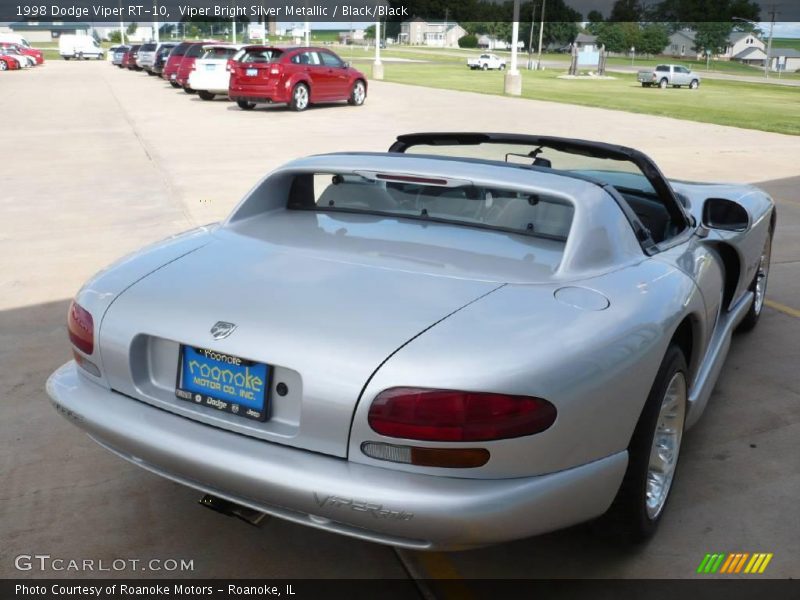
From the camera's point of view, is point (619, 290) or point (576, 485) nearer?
point (576, 485)

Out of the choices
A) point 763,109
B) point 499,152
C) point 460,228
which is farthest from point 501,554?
point 763,109

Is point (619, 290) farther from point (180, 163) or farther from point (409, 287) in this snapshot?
point (180, 163)

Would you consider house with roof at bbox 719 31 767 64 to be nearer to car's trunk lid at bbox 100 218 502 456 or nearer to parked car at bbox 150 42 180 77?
parked car at bbox 150 42 180 77

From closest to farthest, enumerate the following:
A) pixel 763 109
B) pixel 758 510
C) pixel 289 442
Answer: pixel 289 442 → pixel 758 510 → pixel 763 109

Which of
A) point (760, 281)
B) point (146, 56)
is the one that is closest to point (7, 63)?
point (146, 56)

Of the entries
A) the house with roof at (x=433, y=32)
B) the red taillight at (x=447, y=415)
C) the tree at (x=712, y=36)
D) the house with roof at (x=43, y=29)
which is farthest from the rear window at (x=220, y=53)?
the house with roof at (x=433, y=32)

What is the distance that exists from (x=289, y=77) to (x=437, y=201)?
17760mm

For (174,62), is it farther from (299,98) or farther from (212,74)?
(299,98)

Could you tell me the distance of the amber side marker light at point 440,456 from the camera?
2.28 metres

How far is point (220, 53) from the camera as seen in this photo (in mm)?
23609

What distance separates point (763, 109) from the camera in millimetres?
25734

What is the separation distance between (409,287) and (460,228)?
707 mm

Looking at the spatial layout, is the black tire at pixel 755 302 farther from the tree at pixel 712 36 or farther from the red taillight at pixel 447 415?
the tree at pixel 712 36

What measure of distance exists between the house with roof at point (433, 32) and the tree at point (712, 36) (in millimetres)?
51073
